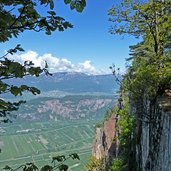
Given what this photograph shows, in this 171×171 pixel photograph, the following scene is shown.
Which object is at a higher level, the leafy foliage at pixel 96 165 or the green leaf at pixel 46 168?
the green leaf at pixel 46 168

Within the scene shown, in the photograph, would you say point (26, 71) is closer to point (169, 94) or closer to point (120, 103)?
point (169, 94)

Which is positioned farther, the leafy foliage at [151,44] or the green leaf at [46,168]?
the leafy foliage at [151,44]

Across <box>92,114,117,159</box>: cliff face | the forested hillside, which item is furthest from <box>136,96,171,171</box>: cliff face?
<box>92,114,117,159</box>: cliff face

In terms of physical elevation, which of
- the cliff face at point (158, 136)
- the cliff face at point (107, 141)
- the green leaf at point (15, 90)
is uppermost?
the green leaf at point (15, 90)

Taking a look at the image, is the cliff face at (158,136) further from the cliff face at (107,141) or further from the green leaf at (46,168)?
the cliff face at (107,141)

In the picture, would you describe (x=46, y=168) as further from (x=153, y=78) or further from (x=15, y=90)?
(x=153, y=78)

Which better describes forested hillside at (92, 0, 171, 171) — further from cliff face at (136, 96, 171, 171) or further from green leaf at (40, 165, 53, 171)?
green leaf at (40, 165, 53, 171)

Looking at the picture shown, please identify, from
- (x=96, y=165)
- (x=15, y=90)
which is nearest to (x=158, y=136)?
(x=15, y=90)

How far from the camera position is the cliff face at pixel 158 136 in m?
20.7

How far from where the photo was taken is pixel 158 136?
23.5 metres

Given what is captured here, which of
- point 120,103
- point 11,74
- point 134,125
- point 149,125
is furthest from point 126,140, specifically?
point 11,74

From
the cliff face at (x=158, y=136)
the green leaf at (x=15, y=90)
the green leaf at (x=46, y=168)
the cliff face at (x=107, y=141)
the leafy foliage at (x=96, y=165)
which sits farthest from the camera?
the cliff face at (x=107, y=141)

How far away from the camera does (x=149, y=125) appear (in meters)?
26.7

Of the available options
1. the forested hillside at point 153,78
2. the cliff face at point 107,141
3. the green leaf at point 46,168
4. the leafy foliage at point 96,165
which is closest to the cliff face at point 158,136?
the forested hillside at point 153,78
